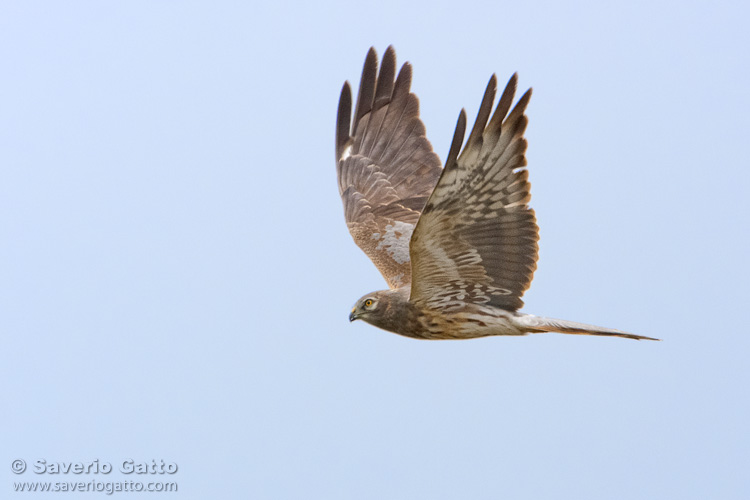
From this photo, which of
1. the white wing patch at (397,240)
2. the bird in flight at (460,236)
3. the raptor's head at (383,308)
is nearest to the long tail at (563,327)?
the bird in flight at (460,236)

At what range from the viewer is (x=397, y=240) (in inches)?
347

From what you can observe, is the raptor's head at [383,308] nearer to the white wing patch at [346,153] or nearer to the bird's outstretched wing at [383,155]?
the bird's outstretched wing at [383,155]

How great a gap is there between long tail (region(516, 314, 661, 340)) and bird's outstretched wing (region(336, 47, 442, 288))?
221 centimetres

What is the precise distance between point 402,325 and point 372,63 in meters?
3.05

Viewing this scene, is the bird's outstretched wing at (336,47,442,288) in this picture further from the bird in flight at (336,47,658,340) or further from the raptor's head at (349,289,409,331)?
the raptor's head at (349,289,409,331)

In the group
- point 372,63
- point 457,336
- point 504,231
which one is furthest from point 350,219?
point 504,231

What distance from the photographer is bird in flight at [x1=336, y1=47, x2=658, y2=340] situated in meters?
6.42

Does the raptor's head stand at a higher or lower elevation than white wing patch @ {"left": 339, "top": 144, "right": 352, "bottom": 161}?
lower

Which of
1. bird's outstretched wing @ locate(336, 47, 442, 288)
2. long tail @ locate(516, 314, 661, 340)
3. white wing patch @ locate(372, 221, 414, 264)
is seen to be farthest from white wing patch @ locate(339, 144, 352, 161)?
long tail @ locate(516, 314, 661, 340)

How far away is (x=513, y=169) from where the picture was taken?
21.2 feet

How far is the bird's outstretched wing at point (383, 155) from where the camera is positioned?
9305 mm

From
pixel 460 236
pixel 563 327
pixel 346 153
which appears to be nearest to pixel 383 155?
pixel 346 153

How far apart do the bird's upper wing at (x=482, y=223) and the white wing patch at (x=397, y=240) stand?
1.38 metres

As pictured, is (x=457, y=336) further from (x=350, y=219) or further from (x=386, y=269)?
(x=350, y=219)
